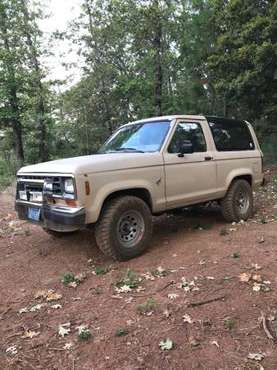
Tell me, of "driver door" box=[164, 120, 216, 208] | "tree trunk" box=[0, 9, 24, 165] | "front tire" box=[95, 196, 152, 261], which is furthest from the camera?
"tree trunk" box=[0, 9, 24, 165]

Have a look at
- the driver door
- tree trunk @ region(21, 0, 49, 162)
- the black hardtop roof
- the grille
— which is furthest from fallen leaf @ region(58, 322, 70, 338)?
tree trunk @ region(21, 0, 49, 162)

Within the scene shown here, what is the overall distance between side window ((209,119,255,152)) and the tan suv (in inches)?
0.7

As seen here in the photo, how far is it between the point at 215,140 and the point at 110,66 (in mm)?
10849

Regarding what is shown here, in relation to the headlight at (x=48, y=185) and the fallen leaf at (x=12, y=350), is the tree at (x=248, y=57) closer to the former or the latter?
the headlight at (x=48, y=185)

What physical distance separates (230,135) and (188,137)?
4.18 feet

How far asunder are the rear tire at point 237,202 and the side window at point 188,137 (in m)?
1.01

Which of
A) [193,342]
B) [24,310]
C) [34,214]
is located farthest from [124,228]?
[193,342]

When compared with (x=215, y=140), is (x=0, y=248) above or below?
below

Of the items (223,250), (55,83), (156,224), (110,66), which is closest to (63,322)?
(223,250)

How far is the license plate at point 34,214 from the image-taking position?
5.68m

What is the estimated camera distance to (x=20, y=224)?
8.67m

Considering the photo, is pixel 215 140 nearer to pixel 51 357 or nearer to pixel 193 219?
pixel 193 219

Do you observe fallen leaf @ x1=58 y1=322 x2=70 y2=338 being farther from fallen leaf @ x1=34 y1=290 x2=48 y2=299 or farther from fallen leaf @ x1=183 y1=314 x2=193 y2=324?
fallen leaf @ x1=183 y1=314 x2=193 y2=324

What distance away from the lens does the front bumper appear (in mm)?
5160
